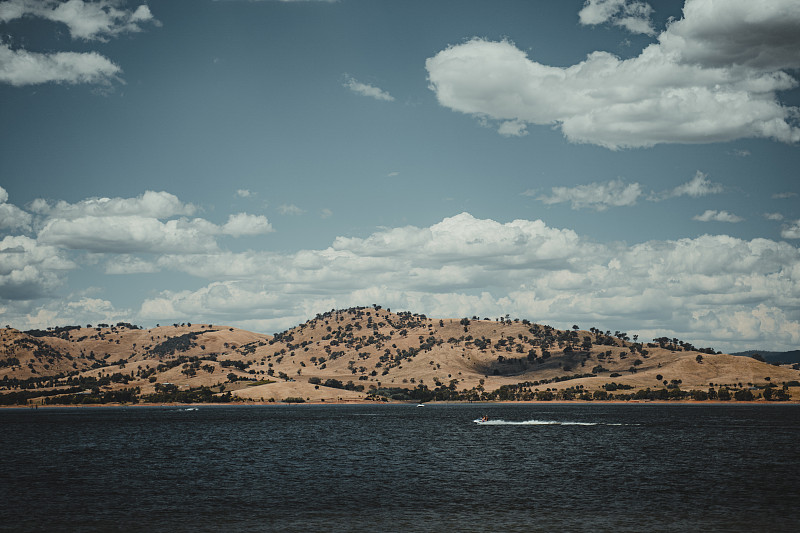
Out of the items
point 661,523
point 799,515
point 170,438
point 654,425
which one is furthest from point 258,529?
point 654,425

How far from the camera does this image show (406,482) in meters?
88.5

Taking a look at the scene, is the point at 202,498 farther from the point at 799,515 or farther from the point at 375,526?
the point at 799,515

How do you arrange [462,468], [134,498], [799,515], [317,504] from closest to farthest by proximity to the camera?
[799,515] < [317,504] < [134,498] < [462,468]

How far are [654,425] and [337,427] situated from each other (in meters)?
88.8

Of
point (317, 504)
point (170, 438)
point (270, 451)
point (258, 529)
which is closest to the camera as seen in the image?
point (258, 529)

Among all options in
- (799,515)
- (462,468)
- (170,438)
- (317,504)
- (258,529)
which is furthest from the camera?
(170,438)

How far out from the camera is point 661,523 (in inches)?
2441

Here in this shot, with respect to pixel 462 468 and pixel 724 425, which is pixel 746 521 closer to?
pixel 462 468

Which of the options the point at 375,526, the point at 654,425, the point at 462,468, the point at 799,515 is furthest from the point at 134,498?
the point at 654,425

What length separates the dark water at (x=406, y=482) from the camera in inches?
2516

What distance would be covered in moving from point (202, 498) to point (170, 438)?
91.1 meters

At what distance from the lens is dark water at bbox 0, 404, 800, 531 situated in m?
63.9

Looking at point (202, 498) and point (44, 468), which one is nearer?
point (202, 498)

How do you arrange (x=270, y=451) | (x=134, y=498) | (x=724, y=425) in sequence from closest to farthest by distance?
(x=134, y=498)
(x=270, y=451)
(x=724, y=425)
